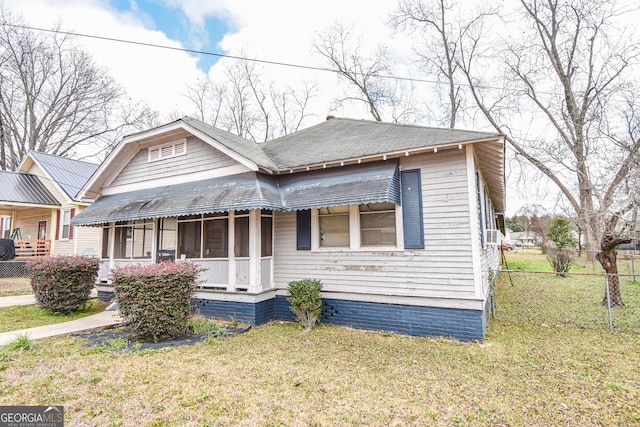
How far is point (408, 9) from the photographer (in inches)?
788

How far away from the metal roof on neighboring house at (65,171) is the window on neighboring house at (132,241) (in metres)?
7.73

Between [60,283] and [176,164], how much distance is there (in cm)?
420

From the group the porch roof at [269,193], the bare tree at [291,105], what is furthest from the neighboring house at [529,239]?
the porch roof at [269,193]

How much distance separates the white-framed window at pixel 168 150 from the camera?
8863 mm

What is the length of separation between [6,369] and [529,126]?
2038cm

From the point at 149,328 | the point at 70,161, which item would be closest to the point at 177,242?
the point at 149,328

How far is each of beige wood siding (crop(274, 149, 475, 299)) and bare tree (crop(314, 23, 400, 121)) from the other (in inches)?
714

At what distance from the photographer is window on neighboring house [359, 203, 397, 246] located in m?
6.79

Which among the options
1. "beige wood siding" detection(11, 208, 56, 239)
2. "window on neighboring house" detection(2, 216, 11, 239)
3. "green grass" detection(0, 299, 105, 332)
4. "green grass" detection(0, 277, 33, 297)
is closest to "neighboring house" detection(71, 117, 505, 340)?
"green grass" detection(0, 299, 105, 332)

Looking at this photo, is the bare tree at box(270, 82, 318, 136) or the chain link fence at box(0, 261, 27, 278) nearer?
the chain link fence at box(0, 261, 27, 278)

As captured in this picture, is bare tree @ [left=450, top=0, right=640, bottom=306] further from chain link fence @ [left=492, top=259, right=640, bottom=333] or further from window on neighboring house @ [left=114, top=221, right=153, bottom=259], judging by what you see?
window on neighboring house @ [left=114, top=221, right=153, bottom=259]

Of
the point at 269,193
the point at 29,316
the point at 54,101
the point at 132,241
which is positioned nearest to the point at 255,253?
the point at 269,193

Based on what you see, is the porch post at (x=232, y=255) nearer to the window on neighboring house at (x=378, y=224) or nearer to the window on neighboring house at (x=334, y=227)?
the window on neighboring house at (x=334, y=227)

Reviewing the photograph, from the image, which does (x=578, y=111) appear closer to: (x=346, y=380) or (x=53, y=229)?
(x=346, y=380)
